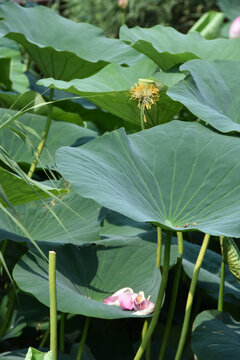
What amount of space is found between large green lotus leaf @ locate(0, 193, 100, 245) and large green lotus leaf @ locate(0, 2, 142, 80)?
0.37m

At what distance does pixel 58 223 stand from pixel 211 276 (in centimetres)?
40

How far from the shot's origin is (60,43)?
186cm

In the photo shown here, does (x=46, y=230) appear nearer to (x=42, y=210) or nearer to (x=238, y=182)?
(x=42, y=210)

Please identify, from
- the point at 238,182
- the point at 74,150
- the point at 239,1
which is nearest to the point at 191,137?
the point at 238,182

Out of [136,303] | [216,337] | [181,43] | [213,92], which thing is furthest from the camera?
[181,43]

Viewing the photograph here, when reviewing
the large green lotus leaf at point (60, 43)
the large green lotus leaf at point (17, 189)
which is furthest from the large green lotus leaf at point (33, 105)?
the large green lotus leaf at point (17, 189)

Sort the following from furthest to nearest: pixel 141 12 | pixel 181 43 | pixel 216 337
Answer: pixel 141 12 < pixel 181 43 < pixel 216 337

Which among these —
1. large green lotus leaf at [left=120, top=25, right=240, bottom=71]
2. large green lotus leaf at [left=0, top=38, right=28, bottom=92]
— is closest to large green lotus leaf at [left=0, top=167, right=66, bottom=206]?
large green lotus leaf at [left=120, top=25, right=240, bottom=71]

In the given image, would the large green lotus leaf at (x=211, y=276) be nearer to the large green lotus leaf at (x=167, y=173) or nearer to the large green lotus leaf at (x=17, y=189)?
the large green lotus leaf at (x=167, y=173)

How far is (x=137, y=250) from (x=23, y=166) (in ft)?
1.51

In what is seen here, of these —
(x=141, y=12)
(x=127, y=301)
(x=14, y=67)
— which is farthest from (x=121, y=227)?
(x=141, y=12)

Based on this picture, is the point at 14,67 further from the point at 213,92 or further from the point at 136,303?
the point at 136,303

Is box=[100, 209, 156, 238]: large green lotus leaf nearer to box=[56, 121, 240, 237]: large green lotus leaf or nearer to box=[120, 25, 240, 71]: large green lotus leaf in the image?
box=[56, 121, 240, 237]: large green lotus leaf

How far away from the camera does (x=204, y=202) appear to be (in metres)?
1.27
